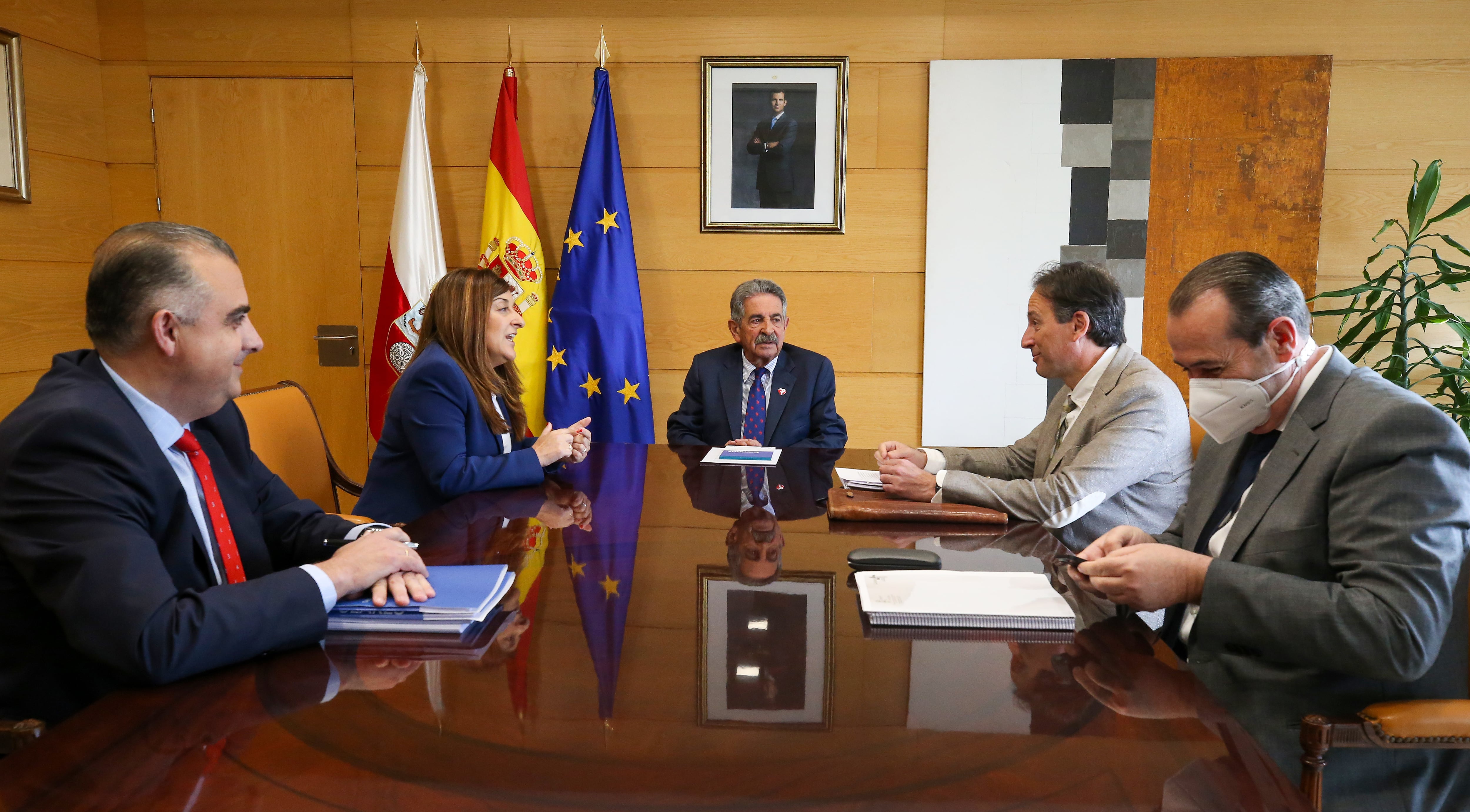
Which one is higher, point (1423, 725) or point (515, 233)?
point (515, 233)

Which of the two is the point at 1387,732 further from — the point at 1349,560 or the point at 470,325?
the point at 470,325

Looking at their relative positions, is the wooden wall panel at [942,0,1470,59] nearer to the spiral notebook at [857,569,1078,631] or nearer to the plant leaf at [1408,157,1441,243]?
the plant leaf at [1408,157,1441,243]

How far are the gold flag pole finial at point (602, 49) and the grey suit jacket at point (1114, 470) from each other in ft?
8.38

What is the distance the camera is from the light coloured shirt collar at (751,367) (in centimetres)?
362

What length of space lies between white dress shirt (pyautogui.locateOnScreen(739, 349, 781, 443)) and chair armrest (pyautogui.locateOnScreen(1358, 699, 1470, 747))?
8.00 feet

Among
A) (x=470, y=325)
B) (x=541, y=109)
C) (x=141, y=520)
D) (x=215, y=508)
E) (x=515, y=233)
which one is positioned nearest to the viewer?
(x=141, y=520)

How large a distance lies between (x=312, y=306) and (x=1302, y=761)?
Answer: 4.14 meters

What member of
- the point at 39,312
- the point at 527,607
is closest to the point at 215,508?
the point at 527,607

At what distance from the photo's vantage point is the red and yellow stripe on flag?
3.97 meters

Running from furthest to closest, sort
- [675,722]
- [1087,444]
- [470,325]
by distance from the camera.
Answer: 1. [470,325]
2. [1087,444]
3. [675,722]

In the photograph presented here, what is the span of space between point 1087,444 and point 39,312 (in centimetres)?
415

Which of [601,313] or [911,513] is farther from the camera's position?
[601,313]

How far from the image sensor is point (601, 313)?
399 centimetres

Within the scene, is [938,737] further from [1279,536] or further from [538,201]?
[538,201]
